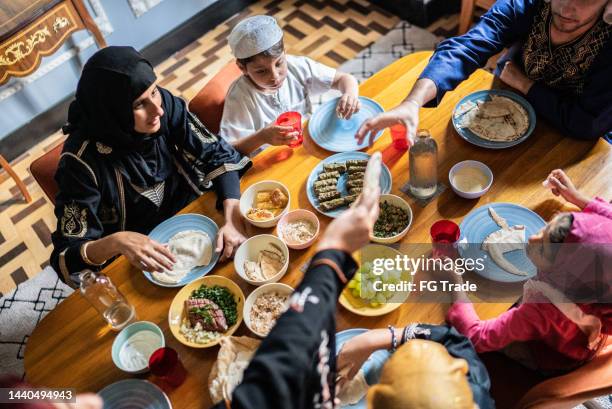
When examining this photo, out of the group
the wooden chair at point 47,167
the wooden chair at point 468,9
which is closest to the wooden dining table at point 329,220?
the wooden chair at point 47,167

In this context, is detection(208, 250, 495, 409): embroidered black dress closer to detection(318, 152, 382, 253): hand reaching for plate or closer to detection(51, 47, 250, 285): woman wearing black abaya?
detection(318, 152, 382, 253): hand reaching for plate

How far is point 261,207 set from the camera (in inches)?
71.9

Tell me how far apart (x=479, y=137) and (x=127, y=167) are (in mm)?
1373

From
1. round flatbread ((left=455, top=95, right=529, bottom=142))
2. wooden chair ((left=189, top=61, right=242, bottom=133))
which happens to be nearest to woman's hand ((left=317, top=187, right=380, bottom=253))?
round flatbread ((left=455, top=95, right=529, bottom=142))

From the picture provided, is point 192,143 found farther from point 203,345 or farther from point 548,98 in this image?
point 548,98

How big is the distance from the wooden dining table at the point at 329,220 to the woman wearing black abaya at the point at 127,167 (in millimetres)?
89

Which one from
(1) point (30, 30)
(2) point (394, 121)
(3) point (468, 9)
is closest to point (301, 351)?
(2) point (394, 121)

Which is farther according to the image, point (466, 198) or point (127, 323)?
point (466, 198)

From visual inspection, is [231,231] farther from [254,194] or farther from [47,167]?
[47,167]

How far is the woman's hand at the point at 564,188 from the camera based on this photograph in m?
1.58

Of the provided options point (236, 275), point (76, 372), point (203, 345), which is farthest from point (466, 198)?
point (76, 372)

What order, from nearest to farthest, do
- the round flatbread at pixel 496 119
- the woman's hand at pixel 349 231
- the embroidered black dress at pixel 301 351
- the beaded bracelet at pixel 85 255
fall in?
the embroidered black dress at pixel 301 351 < the woman's hand at pixel 349 231 < the beaded bracelet at pixel 85 255 < the round flatbread at pixel 496 119

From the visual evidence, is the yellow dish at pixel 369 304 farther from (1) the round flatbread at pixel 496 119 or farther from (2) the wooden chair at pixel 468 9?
(2) the wooden chair at pixel 468 9

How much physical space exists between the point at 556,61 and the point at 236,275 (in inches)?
56.9
